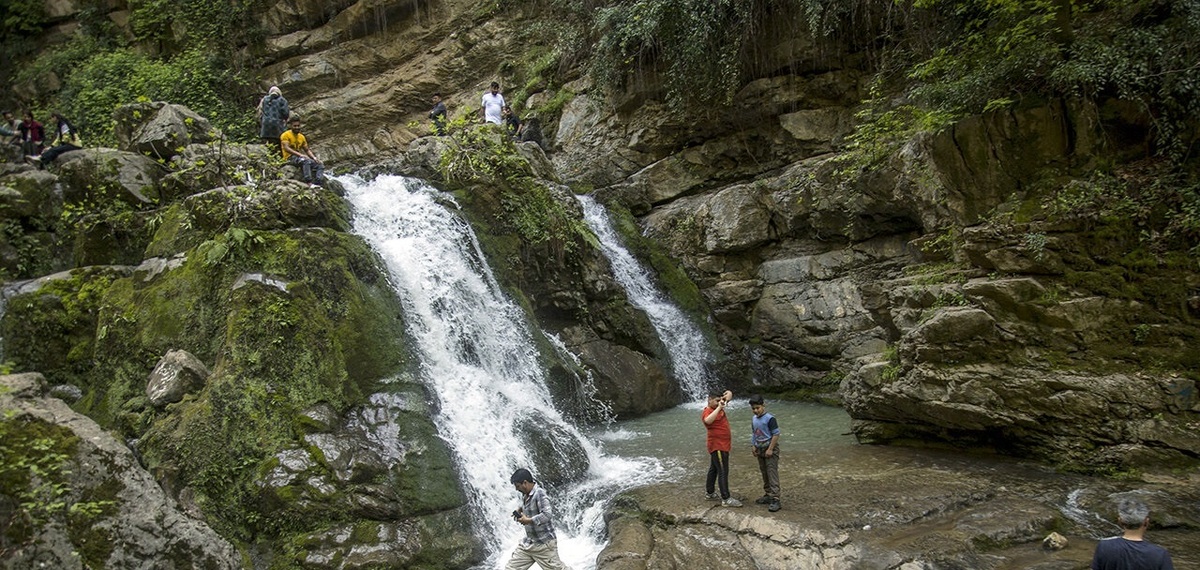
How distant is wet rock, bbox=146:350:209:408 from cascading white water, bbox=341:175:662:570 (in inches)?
112

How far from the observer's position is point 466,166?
12.9 m

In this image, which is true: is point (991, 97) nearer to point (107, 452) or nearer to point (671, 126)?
point (671, 126)

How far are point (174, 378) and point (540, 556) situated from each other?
17.5ft

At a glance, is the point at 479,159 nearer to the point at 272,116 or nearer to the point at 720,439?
the point at 272,116

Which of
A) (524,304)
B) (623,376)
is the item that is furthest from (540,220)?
(623,376)

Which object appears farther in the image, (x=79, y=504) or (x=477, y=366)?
(x=477, y=366)

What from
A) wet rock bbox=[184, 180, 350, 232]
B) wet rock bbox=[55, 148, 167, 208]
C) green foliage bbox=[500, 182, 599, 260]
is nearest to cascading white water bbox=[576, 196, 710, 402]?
green foliage bbox=[500, 182, 599, 260]

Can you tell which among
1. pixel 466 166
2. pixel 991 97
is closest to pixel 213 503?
pixel 466 166

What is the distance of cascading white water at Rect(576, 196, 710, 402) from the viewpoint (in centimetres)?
1446

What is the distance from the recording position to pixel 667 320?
49.1ft

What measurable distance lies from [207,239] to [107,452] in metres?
4.22

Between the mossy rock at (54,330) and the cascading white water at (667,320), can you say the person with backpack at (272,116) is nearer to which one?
the mossy rock at (54,330)

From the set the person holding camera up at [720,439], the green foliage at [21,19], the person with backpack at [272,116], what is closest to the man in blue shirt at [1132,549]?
the person holding camera up at [720,439]

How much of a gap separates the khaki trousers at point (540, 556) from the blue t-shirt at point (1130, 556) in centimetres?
391
